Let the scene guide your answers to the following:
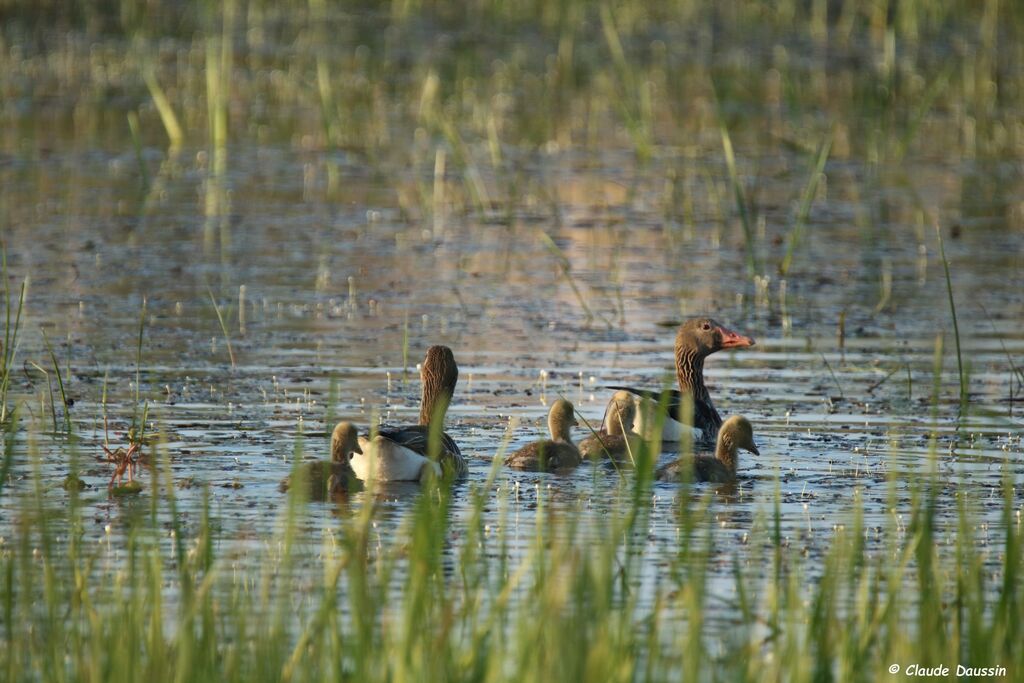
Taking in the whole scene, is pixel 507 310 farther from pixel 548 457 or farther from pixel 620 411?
pixel 548 457

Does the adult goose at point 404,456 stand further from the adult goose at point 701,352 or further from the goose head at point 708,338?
the goose head at point 708,338

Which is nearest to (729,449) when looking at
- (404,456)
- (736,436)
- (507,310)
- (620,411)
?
(736,436)

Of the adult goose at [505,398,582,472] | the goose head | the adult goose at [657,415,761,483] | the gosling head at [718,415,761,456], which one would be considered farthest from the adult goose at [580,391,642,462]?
the goose head

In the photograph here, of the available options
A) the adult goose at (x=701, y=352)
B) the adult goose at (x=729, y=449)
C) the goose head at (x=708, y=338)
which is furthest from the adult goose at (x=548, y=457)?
the goose head at (x=708, y=338)

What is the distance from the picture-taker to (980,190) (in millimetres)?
21109

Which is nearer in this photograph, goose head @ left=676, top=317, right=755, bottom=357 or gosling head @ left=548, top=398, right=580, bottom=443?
gosling head @ left=548, top=398, right=580, bottom=443

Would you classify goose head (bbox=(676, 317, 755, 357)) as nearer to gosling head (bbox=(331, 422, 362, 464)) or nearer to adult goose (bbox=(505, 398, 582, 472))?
adult goose (bbox=(505, 398, 582, 472))

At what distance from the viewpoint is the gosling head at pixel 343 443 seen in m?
9.71

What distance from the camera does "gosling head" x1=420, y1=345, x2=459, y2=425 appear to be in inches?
437

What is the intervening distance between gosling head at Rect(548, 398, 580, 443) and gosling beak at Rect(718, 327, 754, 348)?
228 centimetres

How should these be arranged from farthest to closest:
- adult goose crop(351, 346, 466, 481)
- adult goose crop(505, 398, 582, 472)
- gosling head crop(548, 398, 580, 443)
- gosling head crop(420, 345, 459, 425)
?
1. gosling head crop(420, 345, 459, 425)
2. gosling head crop(548, 398, 580, 443)
3. adult goose crop(505, 398, 582, 472)
4. adult goose crop(351, 346, 466, 481)

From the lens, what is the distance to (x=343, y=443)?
973 centimetres

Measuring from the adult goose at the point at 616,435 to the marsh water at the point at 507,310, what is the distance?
364 mm

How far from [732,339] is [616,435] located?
2170mm
